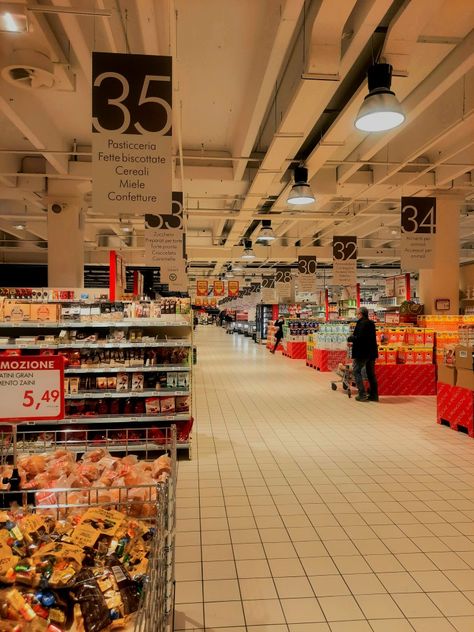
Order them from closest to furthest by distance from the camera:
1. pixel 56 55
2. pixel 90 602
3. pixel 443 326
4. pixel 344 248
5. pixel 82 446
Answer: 1. pixel 90 602
2. pixel 82 446
3. pixel 56 55
4. pixel 443 326
5. pixel 344 248

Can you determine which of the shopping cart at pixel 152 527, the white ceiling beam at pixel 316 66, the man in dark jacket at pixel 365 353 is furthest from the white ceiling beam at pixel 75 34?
the man in dark jacket at pixel 365 353

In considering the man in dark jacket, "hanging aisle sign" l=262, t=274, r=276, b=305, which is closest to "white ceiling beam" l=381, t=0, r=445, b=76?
the man in dark jacket

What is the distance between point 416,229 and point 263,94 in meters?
4.53

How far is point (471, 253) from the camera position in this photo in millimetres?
21109

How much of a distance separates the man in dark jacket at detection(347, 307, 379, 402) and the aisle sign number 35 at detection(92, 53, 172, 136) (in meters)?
6.29

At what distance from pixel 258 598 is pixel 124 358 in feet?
11.6

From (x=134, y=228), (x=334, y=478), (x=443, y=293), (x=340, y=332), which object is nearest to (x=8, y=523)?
(x=334, y=478)

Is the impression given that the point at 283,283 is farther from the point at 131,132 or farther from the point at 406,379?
the point at 131,132

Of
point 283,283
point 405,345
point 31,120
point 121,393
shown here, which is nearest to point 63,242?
point 31,120

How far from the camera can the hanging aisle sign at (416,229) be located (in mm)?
8703

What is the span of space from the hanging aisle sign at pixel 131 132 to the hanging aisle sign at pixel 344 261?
9433 mm

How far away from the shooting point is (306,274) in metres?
16.2

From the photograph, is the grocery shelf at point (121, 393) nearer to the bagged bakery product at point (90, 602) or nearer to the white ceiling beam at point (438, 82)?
the bagged bakery product at point (90, 602)

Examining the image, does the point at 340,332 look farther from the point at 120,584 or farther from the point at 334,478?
the point at 120,584
